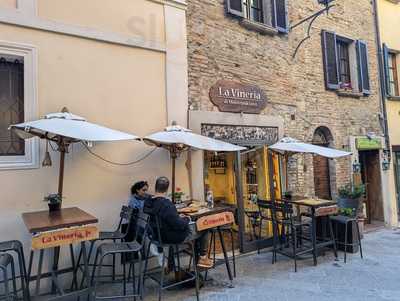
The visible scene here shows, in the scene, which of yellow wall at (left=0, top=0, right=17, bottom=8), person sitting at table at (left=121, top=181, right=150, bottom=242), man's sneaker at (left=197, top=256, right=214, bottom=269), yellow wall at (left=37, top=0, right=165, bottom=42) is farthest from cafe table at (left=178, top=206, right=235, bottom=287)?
yellow wall at (left=0, top=0, right=17, bottom=8)

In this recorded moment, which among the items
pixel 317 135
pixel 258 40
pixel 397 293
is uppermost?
pixel 258 40

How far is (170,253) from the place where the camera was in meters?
4.66

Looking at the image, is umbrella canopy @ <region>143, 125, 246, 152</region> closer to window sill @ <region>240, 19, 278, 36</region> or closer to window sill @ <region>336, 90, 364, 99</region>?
window sill @ <region>240, 19, 278, 36</region>

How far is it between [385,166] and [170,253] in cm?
773

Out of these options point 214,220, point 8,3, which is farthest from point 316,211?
point 8,3

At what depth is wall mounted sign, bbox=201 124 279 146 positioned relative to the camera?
5.96m

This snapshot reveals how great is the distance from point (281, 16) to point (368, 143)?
4362mm

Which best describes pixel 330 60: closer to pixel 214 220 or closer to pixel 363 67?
pixel 363 67

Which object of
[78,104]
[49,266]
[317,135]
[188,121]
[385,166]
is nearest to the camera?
[49,266]

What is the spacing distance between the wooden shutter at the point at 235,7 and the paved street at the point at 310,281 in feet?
15.3

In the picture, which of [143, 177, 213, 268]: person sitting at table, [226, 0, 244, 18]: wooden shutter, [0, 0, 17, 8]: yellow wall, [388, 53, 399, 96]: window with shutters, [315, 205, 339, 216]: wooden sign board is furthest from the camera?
[388, 53, 399, 96]: window with shutters

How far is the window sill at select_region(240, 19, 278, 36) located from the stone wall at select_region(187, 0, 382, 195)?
0.09 meters

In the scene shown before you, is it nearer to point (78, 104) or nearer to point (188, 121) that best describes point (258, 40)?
point (188, 121)

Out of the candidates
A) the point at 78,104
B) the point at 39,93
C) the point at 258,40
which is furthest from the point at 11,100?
the point at 258,40
